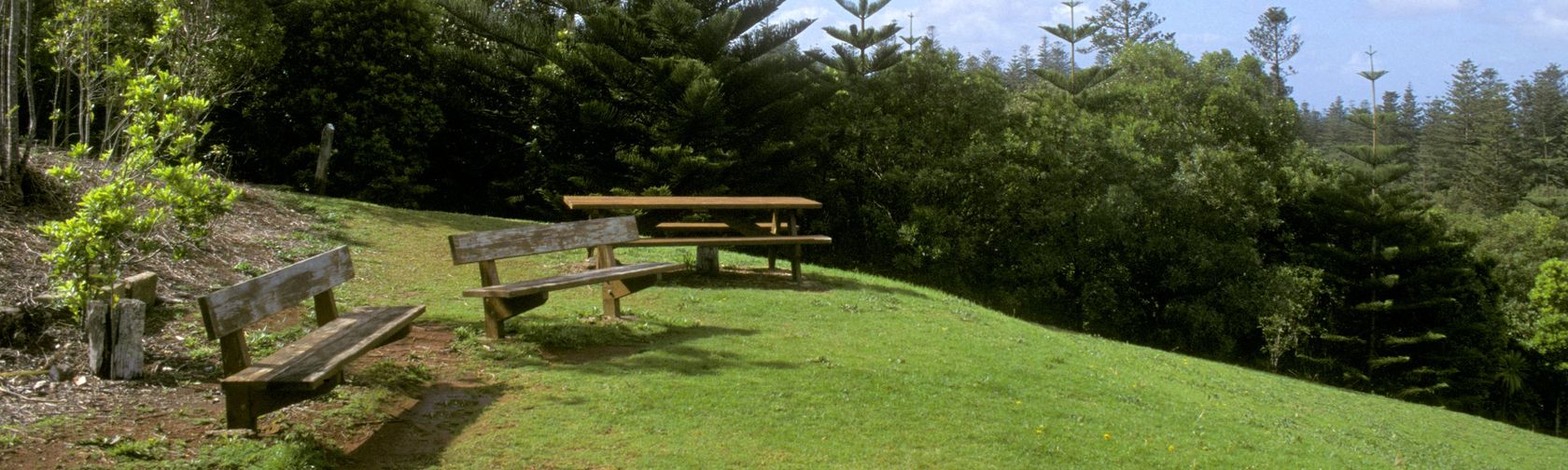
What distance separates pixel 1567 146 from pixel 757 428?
65.1 metres

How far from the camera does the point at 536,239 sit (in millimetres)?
7227

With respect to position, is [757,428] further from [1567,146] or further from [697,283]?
[1567,146]

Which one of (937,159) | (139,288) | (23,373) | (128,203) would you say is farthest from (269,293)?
(937,159)

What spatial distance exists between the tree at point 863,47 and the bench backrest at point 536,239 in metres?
16.1

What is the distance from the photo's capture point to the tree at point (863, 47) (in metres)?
23.8

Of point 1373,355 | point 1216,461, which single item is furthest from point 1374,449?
point 1373,355

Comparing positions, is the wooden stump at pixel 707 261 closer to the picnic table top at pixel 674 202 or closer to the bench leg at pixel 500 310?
the picnic table top at pixel 674 202

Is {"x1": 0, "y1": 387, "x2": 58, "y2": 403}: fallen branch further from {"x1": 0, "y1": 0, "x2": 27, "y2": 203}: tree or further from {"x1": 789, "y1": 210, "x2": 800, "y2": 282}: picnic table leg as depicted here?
{"x1": 789, "y1": 210, "x2": 800, "y2": 282}: picnic table leg

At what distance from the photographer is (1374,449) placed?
823 cm

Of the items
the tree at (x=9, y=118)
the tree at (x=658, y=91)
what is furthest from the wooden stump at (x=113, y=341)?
the tree at (x=658, y=91)

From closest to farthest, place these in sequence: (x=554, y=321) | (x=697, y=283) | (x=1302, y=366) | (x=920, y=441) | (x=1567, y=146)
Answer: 1. (x=920, y=441)
2. (x=554, y=321)
3. (x=697, y=283)
4. (x=1302, y=366)
5. (x=1567, y=146)

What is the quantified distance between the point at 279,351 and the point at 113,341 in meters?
0.89

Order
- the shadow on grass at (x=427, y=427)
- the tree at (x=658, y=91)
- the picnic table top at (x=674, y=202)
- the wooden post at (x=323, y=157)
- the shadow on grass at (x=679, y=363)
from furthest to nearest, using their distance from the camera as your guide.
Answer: the tree at (x=658, y=91) < the wooden post at (x=323, y=157) < the picnic table top at (x=674, y=202) < the shadow on grass at (x=679, y=363) < the shadow on grass at (x=427, y=427)

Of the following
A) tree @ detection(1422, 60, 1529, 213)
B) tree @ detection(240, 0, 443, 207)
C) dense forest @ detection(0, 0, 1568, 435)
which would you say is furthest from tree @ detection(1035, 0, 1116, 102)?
tree @ detection(1422, 60, 1529, 213)
